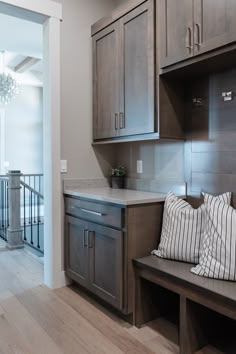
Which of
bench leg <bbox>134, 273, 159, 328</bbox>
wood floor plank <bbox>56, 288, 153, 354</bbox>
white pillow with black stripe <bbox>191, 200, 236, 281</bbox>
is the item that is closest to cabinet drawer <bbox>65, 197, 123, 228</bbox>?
bench leg <bbox>134, 273, 159, 328</bbox>

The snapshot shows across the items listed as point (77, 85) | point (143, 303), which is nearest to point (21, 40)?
point (77, 85)

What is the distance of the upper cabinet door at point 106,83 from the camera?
2717 mm

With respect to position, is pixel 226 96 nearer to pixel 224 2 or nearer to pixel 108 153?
pixel 224 2

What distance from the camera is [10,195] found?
445 centimetres

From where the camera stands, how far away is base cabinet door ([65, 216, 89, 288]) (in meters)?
2.60

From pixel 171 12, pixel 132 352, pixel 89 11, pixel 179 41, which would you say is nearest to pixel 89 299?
pixel 132 352

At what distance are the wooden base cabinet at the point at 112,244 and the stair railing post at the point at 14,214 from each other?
6.46 ft

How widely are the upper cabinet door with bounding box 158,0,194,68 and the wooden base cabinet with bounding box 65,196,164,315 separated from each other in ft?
3.60

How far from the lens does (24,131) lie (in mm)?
7211

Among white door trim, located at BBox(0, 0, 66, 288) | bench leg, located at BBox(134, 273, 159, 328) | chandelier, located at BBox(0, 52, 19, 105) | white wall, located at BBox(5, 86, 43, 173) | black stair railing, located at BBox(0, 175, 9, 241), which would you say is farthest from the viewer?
white wall, located at BBox(5, 86, 43, 173)

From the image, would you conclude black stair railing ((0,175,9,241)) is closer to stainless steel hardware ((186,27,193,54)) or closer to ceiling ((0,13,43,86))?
ceiling ((0,13,43,86))

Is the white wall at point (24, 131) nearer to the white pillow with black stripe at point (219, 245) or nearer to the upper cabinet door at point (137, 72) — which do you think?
the upper cabinet door at point (137, 72)

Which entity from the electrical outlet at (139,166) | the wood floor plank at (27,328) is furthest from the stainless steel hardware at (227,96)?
the wood floor plank at (27,328)

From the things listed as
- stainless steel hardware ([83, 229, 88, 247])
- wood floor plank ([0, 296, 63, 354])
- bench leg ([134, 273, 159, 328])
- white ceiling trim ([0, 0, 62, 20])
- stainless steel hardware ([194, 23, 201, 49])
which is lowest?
wood floor plank ([0, 296, 63, 354])
